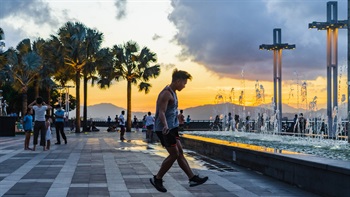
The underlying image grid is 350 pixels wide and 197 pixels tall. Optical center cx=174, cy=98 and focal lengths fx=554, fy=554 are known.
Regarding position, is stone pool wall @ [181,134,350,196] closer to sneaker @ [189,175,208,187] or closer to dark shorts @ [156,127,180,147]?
sneaker @ [189,175,208,187]

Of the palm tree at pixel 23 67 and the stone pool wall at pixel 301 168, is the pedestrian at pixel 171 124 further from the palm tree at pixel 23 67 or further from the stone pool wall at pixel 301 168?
the palm tree at pixel 23 67

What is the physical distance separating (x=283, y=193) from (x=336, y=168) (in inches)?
48.5

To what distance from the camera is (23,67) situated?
192 feet

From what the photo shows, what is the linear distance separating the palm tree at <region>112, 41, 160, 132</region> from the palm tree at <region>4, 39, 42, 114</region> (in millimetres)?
8321

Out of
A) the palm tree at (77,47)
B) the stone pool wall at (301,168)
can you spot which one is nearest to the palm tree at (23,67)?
the palm tree at (77,47)

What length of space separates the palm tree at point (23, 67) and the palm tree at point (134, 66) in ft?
27.3

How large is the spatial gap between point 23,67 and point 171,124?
174 feet

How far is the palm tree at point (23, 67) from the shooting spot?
185ft

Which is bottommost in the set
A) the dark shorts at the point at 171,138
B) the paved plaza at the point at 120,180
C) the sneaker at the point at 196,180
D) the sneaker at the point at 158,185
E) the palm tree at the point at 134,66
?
the paved plaza at the point at 120,180

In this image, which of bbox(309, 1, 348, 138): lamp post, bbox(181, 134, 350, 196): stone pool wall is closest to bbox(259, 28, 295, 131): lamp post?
bbox(309, 1, 348, 138): lamp post

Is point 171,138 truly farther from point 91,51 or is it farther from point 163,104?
point 91,51

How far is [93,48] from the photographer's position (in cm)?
5100

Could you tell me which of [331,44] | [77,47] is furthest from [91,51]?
[331,44]

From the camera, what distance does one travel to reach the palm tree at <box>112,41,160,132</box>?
55.4 meters
